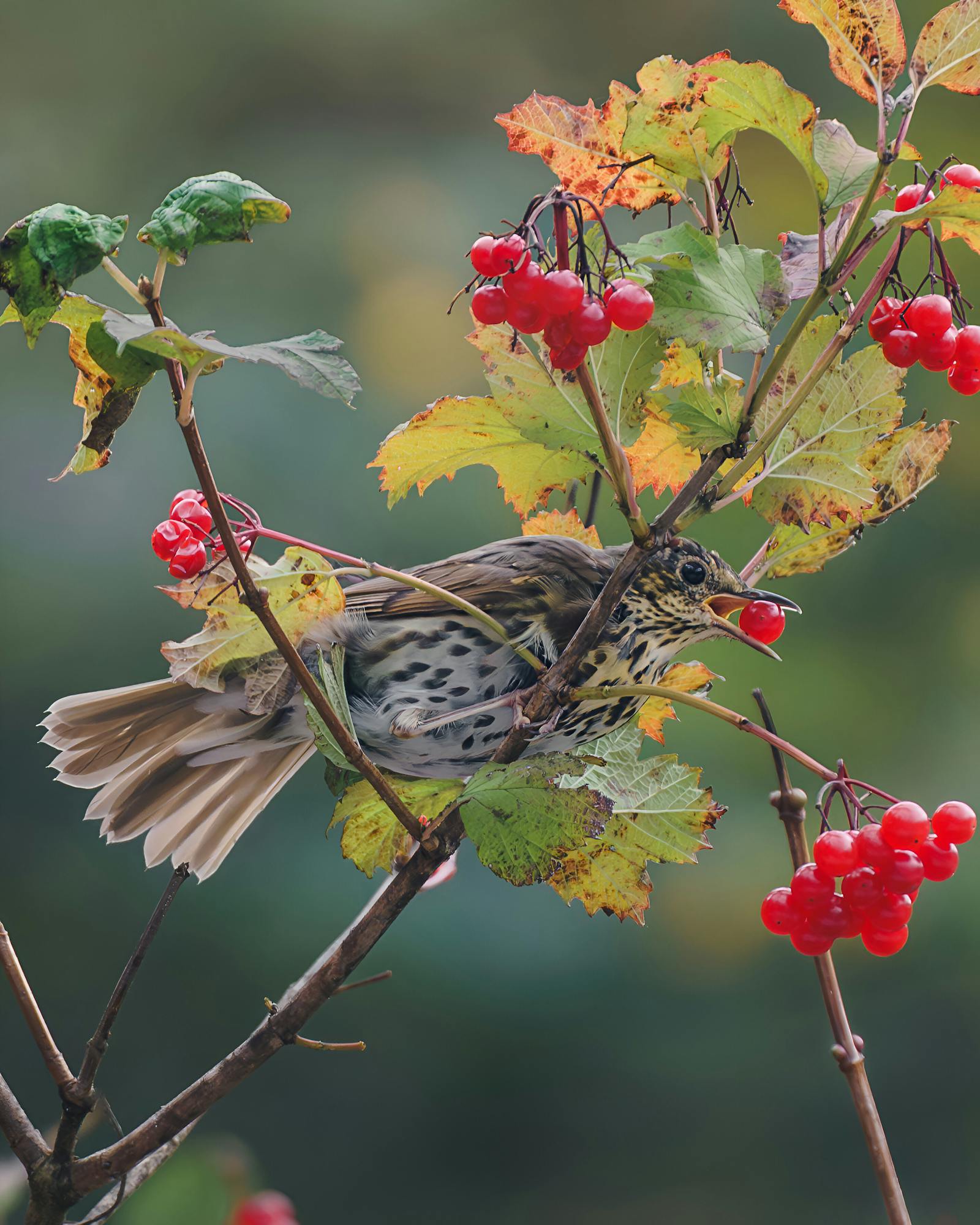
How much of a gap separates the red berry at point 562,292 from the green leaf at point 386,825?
307mm

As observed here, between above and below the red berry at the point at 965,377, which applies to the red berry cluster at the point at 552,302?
above

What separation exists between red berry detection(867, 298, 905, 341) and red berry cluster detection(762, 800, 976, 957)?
Result: 0.20 metres

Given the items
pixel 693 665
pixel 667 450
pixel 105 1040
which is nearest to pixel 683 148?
pixel 667 450

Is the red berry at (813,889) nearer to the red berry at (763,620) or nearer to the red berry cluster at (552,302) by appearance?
the red berry at (763,620)

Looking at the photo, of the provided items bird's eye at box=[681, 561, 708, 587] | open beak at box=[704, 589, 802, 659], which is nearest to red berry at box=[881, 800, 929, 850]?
open beak at box=[704, 589, 802, 659]

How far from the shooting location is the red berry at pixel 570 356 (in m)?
0.43

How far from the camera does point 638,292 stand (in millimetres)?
434

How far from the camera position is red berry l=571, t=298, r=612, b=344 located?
0.43m

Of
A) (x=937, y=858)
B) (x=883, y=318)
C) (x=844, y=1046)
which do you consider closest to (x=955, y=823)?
(x=937, y=858)

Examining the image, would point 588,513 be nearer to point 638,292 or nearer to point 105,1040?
point 638,292

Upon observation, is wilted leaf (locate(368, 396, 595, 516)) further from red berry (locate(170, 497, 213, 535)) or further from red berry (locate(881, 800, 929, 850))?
red berry (locate(881, 800, 929, 850))

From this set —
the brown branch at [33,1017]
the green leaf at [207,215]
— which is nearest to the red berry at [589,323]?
the green leaf at [207,215]

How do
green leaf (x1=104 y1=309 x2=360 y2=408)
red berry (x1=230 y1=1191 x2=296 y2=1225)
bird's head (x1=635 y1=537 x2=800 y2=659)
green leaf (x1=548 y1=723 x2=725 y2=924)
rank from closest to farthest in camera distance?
green leaf (x1=104 y1=309 x2=360 y2=408) < green leaf (x1=548 y1=723 x2=725 y2=924) < bird's head (x1=635 y1=537 x2=800 y2=659) < red berry (x1=230 y1=1191 x2=296 y2=1225)

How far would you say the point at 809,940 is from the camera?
56 cm
